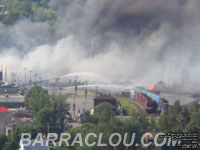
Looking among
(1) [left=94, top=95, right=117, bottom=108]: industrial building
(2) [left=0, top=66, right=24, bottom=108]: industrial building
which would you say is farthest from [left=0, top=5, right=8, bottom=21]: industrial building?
(1) [left=94, top=95, right=117, bottom=108]: industrial building

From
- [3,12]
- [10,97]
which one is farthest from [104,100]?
[3,12]

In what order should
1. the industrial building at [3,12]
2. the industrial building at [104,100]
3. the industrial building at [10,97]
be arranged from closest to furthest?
1. the industrial building at [104,100]
2. the industrial building at [10,97]
3. the industrial building at [3,12]

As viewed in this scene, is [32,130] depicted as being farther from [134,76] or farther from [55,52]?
[55,52]

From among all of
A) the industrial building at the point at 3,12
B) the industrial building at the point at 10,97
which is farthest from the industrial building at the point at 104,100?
the industrial building at the point at 3,12

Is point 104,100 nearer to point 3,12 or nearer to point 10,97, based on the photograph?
point 10,97

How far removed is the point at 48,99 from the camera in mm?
19672

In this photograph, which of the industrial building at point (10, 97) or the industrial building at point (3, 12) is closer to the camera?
the industrial building at point (10, 97)

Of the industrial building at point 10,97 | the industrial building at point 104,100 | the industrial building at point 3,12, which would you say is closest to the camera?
the industrial building at point 104,100

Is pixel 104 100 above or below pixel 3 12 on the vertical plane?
below

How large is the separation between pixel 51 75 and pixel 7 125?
13.3m

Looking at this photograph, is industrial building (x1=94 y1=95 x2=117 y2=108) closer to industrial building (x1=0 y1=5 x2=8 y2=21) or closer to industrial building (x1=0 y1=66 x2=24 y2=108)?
industrial building (x1=0 y1=66 x2=24 y2=108)

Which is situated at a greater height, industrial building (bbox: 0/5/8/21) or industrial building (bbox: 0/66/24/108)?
industrial building (bbox: 0/5/8/21)

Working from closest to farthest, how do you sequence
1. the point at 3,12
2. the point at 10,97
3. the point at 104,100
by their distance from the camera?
the point at 104,100, the point at 10,97, the point at 3,12

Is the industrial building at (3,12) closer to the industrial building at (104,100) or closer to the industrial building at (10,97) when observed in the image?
the industrial building at (10,97)
